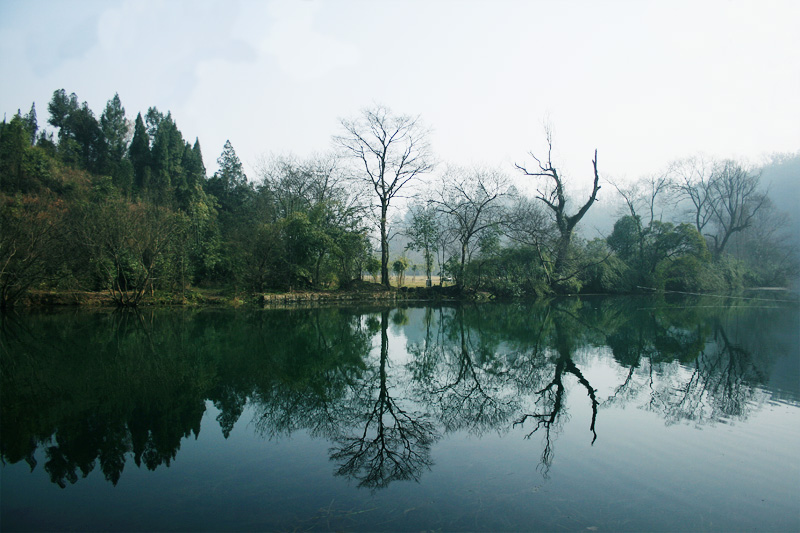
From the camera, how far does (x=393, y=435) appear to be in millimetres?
5227

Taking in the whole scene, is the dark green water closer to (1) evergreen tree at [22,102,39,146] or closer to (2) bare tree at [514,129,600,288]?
(2) bare tree at [514,129,600,288]

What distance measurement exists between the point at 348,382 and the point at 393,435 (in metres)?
2.40

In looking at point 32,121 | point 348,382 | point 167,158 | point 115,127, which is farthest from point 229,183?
point 348,382

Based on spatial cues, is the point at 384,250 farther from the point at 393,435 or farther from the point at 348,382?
the point at 393,435

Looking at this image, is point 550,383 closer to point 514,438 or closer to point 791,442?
point 514,438

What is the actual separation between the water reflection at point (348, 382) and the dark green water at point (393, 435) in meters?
0.04

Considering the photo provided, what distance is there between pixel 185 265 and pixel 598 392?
680 inches

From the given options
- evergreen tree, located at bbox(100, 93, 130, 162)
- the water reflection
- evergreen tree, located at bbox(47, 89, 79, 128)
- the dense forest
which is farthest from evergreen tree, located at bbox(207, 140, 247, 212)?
the water reflection

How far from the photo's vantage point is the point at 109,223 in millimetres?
15664

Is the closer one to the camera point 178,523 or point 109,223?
point 178,523

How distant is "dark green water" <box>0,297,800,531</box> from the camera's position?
3.58m

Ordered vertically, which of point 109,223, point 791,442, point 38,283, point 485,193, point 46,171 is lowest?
point 791,442

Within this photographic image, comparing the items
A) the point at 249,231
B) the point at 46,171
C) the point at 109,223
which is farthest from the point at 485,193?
the point at 46,171

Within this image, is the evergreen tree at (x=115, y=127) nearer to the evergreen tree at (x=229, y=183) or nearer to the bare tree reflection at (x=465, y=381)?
the evergreen tree at (x=229, y=183)
